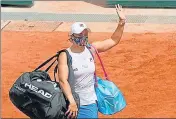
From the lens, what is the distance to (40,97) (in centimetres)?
516

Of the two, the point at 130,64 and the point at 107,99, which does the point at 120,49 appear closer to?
the point at 130,64

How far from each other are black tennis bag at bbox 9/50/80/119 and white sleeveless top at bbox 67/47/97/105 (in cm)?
7

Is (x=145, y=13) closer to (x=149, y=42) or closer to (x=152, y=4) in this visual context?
(x=152, y=4)

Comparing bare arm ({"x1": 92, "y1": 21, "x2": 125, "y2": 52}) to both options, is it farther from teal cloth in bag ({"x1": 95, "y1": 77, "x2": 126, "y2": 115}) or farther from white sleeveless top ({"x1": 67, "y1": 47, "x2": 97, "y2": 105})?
teal cloth in bag ({"x1": 95, "y1": 77, "x2": 126, "y2": 115})

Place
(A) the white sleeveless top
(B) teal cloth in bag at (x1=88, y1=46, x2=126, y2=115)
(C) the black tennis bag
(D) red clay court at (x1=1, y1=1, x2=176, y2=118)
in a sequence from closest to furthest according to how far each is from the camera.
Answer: (C) the black tennis bag < (A) the white sleeveless top < (B) teal cloth in bag at (x1=88, y1=46, x2=126, y2=115) < (D) red clay court at (x1=1, y1=1, x2=176, y2=118)

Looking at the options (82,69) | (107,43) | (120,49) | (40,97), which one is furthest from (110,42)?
(120,49)

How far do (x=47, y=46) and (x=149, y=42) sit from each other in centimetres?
225

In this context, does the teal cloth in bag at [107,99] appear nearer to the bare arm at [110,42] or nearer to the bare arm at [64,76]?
the bare arm at [110,42]

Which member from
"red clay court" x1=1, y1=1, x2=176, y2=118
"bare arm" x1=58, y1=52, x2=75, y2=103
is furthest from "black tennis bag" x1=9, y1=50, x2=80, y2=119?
"red clay court" x1=1, y1=1, x2=176, y2=118

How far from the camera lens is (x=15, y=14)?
15.3 meters

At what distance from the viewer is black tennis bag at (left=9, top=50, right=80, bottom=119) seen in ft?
16.9

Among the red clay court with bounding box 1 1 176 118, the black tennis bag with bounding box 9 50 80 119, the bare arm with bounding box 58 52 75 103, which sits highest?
the bare arm with bounding box 58 52 75 103

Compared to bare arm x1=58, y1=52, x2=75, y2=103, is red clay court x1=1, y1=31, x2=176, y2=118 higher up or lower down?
lower down

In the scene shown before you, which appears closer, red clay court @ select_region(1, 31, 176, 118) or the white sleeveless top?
the white sleeveless top
